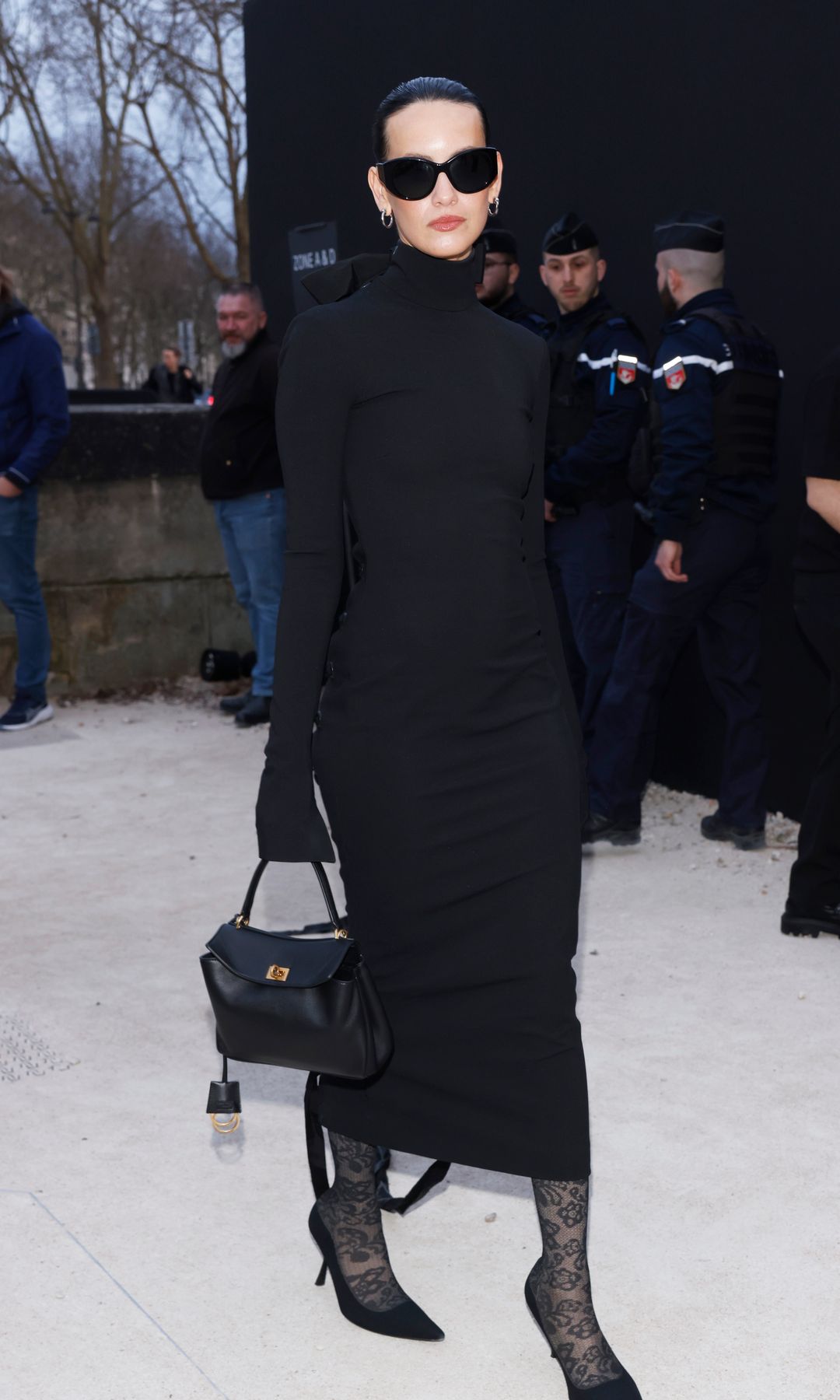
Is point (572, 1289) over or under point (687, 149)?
under

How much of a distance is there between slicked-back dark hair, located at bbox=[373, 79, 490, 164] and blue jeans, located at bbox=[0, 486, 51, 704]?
18.1 feet

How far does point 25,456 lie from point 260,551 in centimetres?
117

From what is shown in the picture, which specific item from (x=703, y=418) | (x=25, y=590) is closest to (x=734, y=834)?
(x=703, y=418)

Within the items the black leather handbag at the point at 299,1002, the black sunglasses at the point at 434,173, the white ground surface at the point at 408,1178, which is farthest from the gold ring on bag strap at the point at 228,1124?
the black sunglasses at the point at 434,173

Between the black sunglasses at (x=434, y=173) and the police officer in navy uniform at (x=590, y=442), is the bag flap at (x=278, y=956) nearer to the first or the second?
the black sunglasses at (x=434, y=173)

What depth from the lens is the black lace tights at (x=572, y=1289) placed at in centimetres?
253

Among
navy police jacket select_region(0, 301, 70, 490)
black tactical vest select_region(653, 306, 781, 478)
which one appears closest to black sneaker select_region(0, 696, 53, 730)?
navy police jacket select_region(0, 301, 70, 490)

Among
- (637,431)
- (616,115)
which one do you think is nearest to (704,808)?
(637,431)

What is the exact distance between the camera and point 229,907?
521 centimetres

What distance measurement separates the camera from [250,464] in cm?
781

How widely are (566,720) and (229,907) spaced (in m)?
2.75

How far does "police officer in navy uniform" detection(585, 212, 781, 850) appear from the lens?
5.35 meters

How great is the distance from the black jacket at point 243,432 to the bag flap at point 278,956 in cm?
540

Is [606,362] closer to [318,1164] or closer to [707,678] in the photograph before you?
[707,678]
